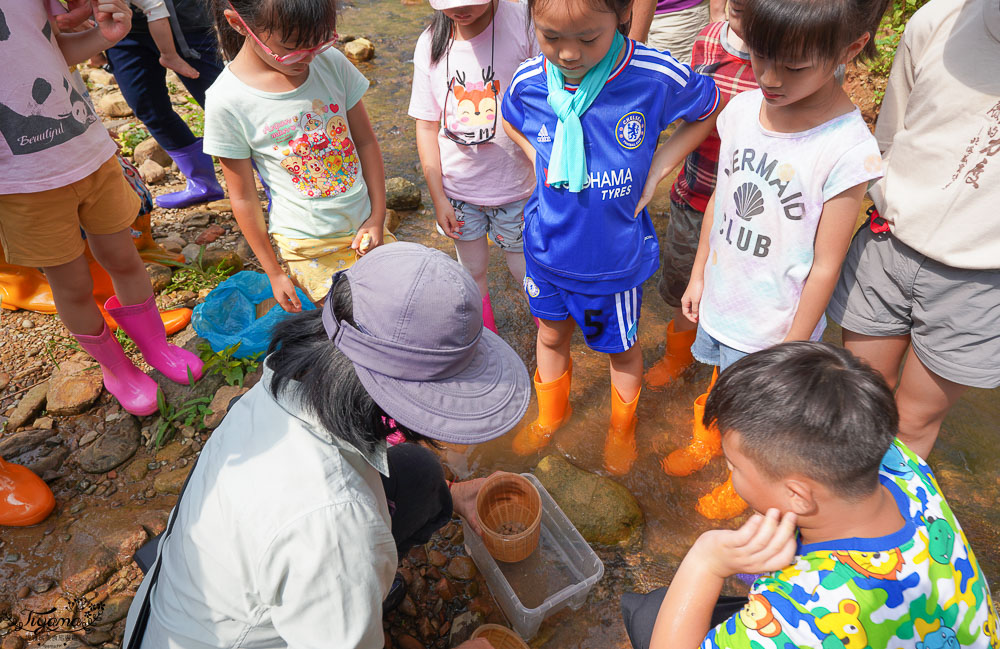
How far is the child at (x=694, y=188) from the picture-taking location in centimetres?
252

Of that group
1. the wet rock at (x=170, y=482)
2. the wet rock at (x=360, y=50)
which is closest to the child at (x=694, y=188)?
the wet rock at (x=170, y=482)

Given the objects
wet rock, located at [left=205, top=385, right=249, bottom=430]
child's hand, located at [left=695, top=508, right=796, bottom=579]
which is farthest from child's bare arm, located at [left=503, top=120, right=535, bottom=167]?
wet rock, located at [left=205, top=385, right=249, bottom=430]

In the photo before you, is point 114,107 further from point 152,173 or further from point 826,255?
point 826,255

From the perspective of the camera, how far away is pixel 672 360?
10.9ft

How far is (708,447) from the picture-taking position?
116 inches

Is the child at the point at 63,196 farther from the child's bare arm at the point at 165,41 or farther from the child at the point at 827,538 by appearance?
the child at the point at 827,538

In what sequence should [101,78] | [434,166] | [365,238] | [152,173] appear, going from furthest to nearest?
1. [101,78]
2. [152,173]
3. [434,166]
4. [365,238]

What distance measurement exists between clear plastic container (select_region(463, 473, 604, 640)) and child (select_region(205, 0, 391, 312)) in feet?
4.75

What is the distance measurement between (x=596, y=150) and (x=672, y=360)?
4.92 ft

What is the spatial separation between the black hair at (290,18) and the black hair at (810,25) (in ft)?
4.85

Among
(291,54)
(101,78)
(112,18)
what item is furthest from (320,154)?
(101,78)

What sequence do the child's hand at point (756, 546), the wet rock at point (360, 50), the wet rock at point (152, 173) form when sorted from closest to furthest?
1. the child's hand at point (756, 546)
2. the wet rock at point (152, 173)
3. the wet rock at point (360, 50)

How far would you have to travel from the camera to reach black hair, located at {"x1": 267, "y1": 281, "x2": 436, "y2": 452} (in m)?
1.47

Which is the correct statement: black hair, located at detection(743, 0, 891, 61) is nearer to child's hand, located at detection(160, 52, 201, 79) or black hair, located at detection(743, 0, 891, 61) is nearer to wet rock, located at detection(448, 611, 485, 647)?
wet rock, located at detection(448, 611, 485, 647)
